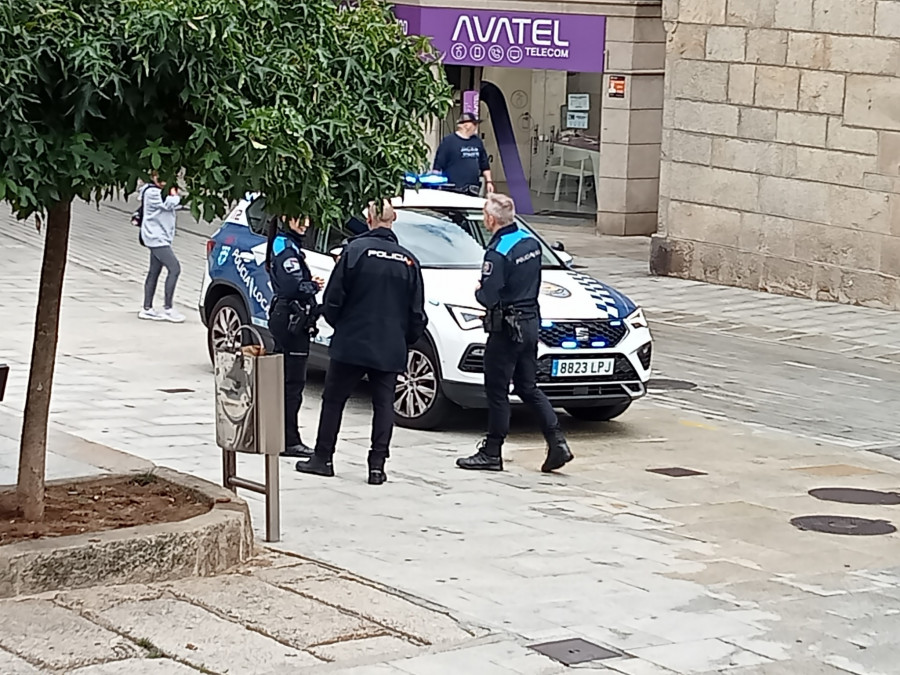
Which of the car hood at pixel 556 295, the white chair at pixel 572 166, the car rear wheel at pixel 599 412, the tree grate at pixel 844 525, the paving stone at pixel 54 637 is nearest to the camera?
the paving stone at pixel 54 637

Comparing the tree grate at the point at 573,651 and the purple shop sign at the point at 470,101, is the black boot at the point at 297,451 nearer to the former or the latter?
the tree grate at the point at 573,651

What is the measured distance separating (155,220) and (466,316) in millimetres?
5617

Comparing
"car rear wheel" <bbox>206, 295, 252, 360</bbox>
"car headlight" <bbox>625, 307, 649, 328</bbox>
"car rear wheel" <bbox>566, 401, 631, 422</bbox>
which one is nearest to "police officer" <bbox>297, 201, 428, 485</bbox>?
"car headlight" <bbox>625, 307, 649, 328</bbox>

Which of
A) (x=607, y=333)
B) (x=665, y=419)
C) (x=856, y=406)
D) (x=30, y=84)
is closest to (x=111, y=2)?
(x=30, y=84)

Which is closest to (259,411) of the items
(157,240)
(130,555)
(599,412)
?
(130,555)

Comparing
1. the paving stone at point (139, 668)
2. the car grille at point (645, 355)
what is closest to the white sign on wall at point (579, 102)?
the car grille at point (645, 355)

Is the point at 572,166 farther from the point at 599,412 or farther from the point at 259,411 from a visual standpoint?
the point at 259,411

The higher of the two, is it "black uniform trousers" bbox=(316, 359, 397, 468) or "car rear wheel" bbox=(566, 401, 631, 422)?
"black uniform trousers" bbox=(316, 359, 397, 468)

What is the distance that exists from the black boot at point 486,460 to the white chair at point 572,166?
1552 centimetres

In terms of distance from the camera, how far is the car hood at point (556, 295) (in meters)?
11.7

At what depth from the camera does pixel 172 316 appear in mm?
16438

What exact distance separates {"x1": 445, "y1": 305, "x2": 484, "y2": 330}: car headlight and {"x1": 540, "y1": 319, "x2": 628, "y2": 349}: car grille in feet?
1.46

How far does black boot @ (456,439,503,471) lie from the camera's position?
10539mm

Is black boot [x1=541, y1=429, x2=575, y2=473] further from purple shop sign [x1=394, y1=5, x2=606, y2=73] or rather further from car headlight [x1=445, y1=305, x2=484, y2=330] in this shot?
purple shop sign [x1=394, y1=5, x2=606, y2=73]
